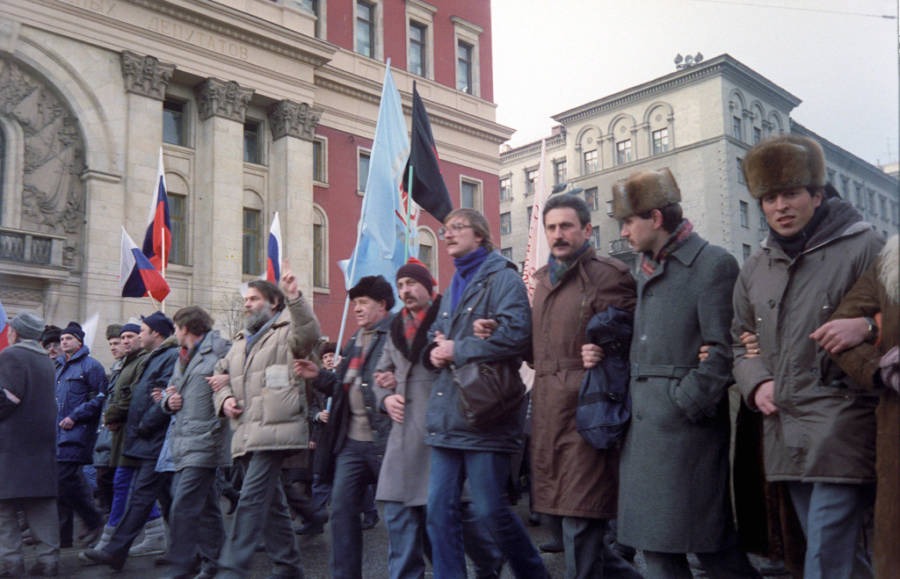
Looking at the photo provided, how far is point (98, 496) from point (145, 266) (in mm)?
6065

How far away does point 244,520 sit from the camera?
5031 millimetres

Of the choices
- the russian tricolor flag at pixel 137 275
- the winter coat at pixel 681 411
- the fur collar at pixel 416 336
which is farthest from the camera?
the russian tricolor flag at pixel 137 275

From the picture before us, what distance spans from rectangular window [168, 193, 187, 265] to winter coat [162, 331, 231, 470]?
17.7m

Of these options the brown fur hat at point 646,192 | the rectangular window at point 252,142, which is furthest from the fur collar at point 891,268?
the rectangular window at point 252,142

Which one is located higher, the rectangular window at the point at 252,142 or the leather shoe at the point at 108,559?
the rectangular window at the point at 252,142

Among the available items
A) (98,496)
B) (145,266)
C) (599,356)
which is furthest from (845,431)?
(145,266)

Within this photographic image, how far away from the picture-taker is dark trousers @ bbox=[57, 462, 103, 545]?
789cm

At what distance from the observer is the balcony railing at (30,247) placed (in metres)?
19.2

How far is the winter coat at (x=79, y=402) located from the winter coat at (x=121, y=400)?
83cm

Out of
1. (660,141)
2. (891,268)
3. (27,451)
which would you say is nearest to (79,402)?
(27,451)

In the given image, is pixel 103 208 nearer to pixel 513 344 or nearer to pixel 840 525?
pixel 513 344

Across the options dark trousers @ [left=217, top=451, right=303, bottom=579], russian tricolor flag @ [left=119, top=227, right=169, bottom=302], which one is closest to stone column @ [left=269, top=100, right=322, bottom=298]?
russian tricolor flag @ [left=119, top=227, right=169, bottom=302]

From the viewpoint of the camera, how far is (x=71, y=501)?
25.9 ft

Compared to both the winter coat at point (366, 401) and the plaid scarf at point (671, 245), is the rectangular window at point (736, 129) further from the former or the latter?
the plaid scarf at point (671, 245)
